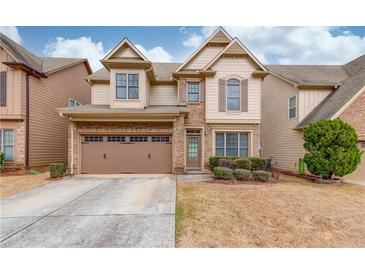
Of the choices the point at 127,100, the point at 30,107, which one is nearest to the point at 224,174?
the point at 127,100

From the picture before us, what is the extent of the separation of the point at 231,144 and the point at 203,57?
592 centimetres

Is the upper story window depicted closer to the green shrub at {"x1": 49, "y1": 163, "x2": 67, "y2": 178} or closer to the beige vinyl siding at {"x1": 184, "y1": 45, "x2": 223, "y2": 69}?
the beige vinyl siding at {"x1": 184, "y1": 45, "x2": 223, "y2": 69}

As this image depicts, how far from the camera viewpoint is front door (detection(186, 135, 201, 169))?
1256cm

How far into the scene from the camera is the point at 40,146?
13227 millimetres

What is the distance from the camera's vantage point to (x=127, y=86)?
11.7 metres

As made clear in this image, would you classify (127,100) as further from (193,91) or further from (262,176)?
(262,176)

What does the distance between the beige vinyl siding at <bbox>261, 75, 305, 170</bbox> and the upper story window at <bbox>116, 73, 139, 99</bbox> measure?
10.1 metres

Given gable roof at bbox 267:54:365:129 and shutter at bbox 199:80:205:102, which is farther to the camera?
shutter at bbox 199:80:205:102

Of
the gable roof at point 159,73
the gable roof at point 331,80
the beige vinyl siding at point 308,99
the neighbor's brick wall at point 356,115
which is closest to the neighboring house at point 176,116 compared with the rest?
the gable roof at point 159,73

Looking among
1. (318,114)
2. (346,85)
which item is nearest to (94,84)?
(318,114)

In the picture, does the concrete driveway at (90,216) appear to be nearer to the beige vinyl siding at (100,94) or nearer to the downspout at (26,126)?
the downspout at (26,126)

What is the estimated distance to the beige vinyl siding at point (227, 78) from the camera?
1223cm

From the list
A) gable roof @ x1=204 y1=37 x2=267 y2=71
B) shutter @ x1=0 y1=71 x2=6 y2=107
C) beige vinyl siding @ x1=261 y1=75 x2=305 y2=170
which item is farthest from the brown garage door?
beige vinyl siding @ x1=261 y1=75 x2=305 y2=170

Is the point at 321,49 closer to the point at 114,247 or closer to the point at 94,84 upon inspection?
the point at 94,84
